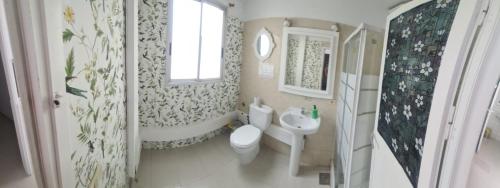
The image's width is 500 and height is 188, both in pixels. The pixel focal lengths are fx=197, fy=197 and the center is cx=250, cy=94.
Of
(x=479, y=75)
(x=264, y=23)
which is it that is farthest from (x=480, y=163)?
(x=264, y=23)

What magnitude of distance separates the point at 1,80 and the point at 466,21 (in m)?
1.29

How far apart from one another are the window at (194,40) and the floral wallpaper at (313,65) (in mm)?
1254

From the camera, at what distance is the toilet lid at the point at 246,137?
2.26 m

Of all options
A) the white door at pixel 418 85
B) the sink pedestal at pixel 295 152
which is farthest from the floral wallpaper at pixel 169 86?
the white door at pixel 418 85

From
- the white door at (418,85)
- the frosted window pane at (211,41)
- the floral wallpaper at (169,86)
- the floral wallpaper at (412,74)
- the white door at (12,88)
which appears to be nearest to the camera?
the white door at (12,88)

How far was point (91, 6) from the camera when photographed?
795mm

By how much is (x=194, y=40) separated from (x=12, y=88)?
230 centimetres

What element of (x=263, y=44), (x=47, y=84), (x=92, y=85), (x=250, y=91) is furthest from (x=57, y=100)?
(x=250, y=91)

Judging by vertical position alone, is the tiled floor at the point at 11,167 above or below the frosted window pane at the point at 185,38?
below

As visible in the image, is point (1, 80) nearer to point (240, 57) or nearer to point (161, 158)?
point (161, 158)

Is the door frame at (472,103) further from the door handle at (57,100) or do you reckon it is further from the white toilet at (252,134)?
the white toilet at (252,134)

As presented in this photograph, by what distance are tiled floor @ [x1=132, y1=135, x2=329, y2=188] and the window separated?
1.01m

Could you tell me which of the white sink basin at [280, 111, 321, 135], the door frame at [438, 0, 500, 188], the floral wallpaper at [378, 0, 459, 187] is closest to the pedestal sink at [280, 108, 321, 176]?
the white sink basin at [280, 111, 321, 135]

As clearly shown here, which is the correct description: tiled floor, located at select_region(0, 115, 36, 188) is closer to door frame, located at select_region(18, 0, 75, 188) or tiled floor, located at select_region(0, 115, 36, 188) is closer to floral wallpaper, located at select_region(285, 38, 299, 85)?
door frame, located at select_region(18, 0, 75, 188)
